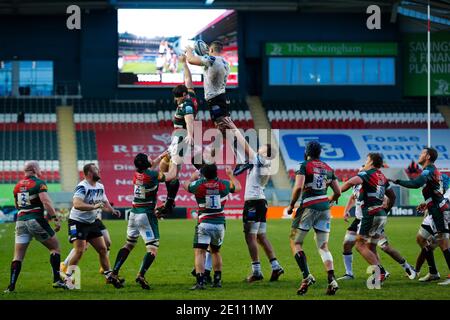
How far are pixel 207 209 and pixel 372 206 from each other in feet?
9.90

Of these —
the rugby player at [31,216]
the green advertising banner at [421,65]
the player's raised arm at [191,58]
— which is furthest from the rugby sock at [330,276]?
the green advertising banner at [421,65]

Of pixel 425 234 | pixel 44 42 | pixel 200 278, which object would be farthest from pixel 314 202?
pixel 44 42

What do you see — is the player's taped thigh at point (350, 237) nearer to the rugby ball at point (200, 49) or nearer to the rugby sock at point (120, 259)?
the rugby sock at point (120, 259)

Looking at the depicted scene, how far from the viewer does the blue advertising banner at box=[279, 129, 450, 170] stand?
50.5m

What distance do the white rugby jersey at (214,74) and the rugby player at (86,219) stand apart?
105 inches

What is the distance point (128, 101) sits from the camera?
52.5 m

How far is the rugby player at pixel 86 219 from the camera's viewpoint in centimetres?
1608

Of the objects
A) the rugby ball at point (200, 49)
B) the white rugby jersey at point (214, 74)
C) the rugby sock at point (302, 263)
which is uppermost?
the rugby ball at point (200, 49)

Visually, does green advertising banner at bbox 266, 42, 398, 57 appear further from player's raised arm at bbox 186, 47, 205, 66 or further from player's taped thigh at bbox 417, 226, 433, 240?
player's raised arm at bbox 186, 47, 205, 66

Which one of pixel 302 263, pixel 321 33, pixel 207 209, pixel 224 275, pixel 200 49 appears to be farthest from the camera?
pixel 321 33

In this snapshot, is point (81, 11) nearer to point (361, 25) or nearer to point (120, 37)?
point (120, 37)

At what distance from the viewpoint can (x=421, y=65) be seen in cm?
5375

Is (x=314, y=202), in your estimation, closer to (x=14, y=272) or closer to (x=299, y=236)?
(x=299, y=236)
